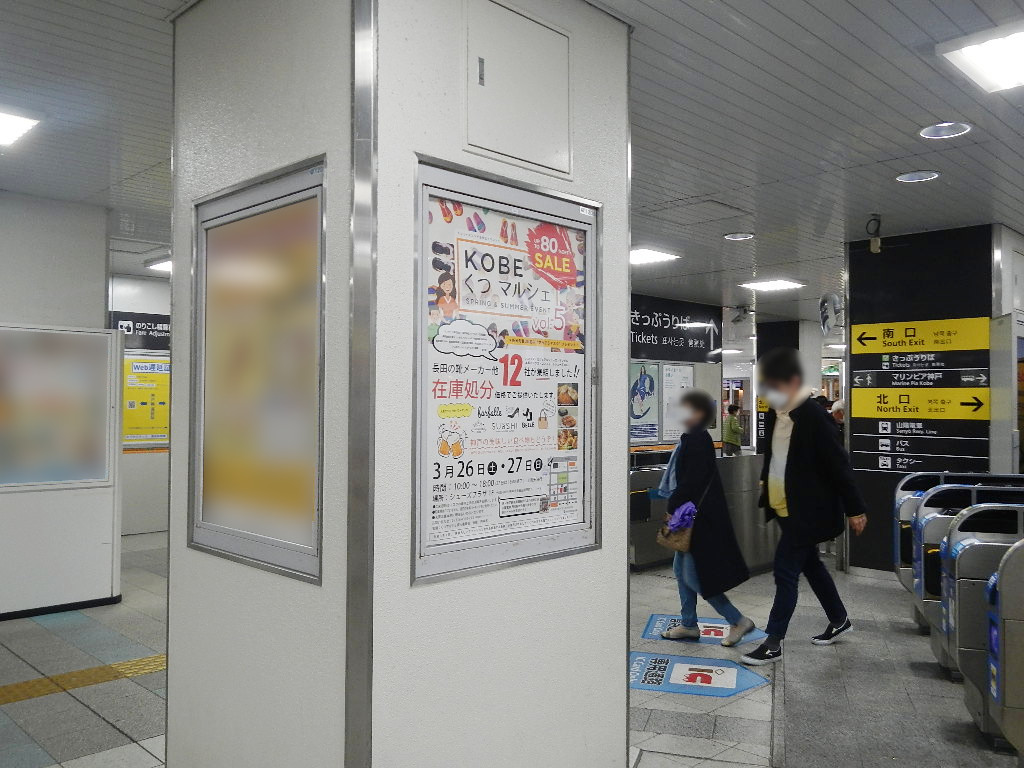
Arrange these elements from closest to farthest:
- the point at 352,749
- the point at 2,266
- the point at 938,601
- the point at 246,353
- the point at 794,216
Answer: the point at 352,749 < the point at 246,353 < the point at 938,601 < the point at 2,266 < the point at 794,216

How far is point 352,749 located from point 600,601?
106cm

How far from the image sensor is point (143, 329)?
930 cm

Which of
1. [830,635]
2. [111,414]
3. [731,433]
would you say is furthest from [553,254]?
[731,433]

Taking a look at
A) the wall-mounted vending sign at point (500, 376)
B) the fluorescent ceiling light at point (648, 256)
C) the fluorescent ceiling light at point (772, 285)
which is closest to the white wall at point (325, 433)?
the wall-mounted vending sign at point (500, 376)

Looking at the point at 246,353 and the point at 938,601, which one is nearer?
the point at 246,353

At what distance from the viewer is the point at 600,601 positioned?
9.75ft

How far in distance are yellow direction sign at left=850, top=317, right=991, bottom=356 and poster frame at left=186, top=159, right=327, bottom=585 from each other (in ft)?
20.6

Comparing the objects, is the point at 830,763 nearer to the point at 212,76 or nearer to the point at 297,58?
the point at 297,58

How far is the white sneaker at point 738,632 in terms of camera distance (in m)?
4.95

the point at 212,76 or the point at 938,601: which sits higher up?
the point at 212,76

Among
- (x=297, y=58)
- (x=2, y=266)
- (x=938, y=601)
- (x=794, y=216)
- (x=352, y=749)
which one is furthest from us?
(x=794, y=216)

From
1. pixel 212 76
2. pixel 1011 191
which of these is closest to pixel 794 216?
pixel 1011 191

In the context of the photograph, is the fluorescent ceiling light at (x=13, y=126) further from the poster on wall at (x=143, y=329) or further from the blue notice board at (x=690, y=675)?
the poster on wall at (x=143, y=329)

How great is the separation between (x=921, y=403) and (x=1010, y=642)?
4.63m
